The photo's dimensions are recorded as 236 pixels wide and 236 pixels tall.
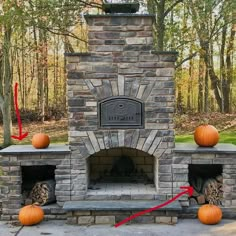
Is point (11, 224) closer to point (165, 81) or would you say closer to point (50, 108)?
point (165, 81)

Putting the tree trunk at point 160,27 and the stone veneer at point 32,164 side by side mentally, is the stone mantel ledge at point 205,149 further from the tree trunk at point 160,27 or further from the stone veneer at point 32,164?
the tree trunk at point 160,27

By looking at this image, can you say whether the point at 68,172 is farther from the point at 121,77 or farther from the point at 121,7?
the point at 121,7

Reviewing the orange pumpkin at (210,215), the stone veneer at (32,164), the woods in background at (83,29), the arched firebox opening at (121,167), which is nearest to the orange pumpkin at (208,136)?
the orange pumpkin at (210,215)

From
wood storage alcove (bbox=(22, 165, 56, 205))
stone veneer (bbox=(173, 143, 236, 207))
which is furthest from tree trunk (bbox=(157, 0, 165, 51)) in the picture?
wood storage alcove (bbox=(22, 165, 56, 205))

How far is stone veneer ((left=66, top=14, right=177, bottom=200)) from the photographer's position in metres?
4.63

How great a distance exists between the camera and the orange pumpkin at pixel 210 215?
4.41m

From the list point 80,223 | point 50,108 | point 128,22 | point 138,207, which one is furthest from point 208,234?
point 50,108

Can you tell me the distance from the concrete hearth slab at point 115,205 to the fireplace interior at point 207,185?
42 cm

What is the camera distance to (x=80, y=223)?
451 centimetres

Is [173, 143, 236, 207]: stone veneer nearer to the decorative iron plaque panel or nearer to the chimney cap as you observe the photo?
the decorative iron plaque panel

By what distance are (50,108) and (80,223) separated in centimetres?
1138

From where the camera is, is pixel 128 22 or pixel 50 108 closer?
pixel 128 22

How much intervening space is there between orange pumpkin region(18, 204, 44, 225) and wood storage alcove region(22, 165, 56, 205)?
274 millimetres

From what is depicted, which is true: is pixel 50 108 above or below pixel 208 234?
above
